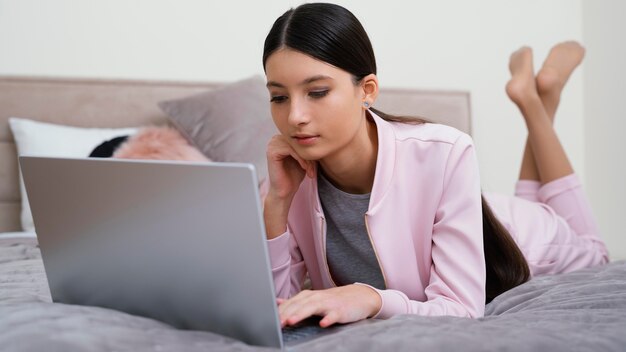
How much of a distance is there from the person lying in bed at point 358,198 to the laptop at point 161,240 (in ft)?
0.38

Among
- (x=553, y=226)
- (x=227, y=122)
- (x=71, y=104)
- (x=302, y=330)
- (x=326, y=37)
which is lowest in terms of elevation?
(x=553, y=226)

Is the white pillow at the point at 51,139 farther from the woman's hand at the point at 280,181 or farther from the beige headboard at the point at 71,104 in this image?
the woman's hand at the point at 280,181

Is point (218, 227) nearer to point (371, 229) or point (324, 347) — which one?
point (324, 347)

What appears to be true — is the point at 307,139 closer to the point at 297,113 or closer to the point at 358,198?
the point at 297,113

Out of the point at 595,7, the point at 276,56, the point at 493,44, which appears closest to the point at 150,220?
the point at 276,56

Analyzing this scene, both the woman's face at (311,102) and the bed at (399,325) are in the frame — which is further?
the woman's face at (311,102)

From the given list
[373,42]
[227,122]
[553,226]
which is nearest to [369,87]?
[553,226]

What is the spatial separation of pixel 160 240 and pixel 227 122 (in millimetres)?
1693

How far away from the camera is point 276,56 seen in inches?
50.8

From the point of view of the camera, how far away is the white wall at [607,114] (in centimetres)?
345

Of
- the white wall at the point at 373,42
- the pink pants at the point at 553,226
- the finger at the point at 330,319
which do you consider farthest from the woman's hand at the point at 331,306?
the white wall at the point at 373,42

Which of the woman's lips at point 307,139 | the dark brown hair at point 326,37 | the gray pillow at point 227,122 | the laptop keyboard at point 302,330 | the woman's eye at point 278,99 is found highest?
the dark brown hair at point 326,37

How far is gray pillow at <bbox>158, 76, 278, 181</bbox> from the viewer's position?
103 inches

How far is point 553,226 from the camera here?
2.13 meters
